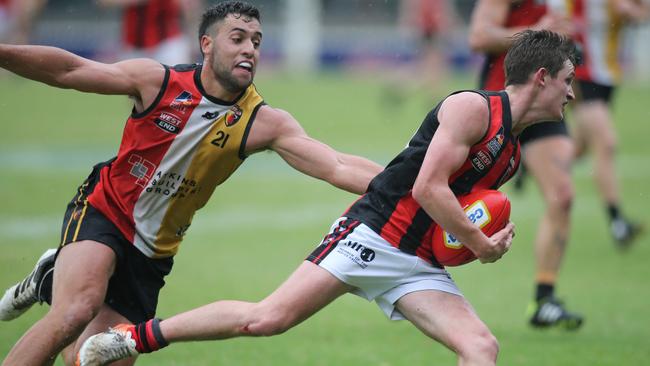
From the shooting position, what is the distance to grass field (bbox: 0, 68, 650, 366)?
276 inches

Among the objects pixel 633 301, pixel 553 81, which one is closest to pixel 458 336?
pixel 553 81

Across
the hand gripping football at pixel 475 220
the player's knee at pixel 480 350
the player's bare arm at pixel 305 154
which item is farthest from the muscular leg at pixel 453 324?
the player's bare arm at pixel 305 154

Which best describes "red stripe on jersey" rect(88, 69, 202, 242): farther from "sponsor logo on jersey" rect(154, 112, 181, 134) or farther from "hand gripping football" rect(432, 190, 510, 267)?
"hand gripping football" rect(432, 190, 510, 267)

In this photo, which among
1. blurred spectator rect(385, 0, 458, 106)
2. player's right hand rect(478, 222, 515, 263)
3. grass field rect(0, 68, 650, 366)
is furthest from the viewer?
blurred spectator rect(385, 0, 458, 106)

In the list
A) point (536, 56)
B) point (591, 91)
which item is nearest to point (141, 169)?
point (536, 56)

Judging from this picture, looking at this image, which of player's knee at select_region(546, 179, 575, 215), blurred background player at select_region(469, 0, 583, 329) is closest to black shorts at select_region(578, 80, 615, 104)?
blurred background player at select_region(469, 0, 583, 329)

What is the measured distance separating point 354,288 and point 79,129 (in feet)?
47.8

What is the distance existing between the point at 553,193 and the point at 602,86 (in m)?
2.58

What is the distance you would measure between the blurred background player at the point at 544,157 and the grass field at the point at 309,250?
34cm

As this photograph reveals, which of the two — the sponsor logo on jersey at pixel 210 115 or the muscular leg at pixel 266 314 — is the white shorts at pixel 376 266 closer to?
the muscular leg at pixel 266 314

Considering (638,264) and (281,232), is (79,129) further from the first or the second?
(638,264)

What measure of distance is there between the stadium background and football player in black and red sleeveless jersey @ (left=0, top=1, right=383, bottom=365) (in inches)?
48.3

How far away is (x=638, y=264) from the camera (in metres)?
10.0

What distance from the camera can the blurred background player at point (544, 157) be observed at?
24.9 ft
